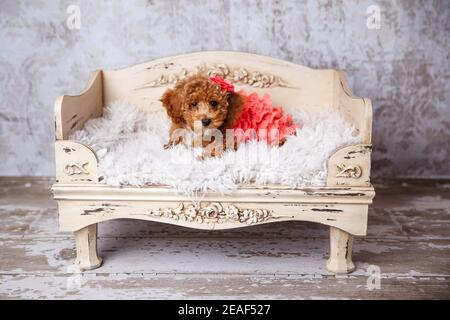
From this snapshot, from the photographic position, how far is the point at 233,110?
194 cm

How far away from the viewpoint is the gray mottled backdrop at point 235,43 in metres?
2.77

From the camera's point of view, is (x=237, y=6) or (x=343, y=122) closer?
(x=343, y=122)

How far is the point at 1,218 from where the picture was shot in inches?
94.0

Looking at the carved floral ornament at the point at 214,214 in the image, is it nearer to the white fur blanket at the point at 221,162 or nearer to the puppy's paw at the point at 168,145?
the white fur blanket at the point at 221,162

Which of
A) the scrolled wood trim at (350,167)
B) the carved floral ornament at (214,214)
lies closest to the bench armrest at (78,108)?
the carved floral ornament at (214,214)

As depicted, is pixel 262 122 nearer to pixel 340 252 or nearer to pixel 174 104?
pixel 174 104

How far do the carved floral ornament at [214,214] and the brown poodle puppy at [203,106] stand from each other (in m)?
0.21

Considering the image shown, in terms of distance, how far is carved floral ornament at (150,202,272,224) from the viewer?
1.81 m

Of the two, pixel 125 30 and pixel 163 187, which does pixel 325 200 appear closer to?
pixel 163 187

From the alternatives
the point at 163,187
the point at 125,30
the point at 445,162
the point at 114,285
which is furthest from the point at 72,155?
the point at 445,162

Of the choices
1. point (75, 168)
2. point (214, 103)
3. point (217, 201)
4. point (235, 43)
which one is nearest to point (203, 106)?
point (214, 103)

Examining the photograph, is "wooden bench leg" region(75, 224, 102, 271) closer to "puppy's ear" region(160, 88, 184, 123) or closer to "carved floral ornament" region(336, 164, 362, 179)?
"puppy's ear" region(160, 88, 184, 123)

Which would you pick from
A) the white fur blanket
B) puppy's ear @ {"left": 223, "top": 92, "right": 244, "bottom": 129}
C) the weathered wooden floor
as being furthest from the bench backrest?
the weathered wooden floor

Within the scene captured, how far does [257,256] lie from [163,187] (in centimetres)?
48
